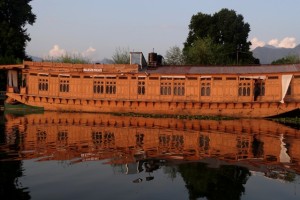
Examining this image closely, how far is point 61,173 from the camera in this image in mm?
11109

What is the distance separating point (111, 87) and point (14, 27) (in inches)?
947

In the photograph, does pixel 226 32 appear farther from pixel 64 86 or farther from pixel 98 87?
pixel 64 86

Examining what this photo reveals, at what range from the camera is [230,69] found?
93.9 feet

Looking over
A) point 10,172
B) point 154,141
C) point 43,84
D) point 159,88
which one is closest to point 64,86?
point 43,84

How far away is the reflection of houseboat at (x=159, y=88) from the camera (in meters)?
26.3

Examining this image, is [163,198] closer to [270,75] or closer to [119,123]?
[119,123]

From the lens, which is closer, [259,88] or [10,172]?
[10,172]

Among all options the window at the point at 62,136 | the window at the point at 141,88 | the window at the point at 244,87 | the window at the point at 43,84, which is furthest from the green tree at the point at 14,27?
the window at the point at 244,87

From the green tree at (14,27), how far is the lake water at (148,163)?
25.2m

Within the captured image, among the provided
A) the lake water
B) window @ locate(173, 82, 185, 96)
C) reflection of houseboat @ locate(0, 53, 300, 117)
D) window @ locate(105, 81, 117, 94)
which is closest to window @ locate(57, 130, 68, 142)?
the lake water

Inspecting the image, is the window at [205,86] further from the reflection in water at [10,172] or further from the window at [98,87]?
the reflection in water at [10,172]

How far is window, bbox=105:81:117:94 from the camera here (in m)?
29.4

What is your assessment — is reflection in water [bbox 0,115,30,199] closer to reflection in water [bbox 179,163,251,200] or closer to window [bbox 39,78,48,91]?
reflection in water [bbox 179,163,251,200]

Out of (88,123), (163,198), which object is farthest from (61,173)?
(88,123)
